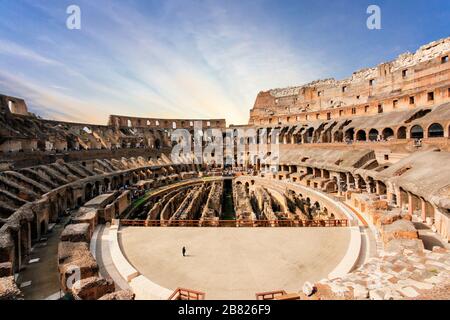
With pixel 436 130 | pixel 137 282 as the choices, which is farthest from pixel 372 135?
pixel 137 282

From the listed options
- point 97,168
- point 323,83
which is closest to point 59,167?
point 97,168

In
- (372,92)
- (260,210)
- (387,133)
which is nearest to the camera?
(260,210)

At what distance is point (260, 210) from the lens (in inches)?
875

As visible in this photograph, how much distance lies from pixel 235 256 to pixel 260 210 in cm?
1208

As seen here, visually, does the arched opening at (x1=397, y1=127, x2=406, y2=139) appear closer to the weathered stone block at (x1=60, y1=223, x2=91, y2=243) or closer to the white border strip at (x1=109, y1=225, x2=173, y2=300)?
the white border strip at (x1=109, y1=225, x2=173, y2=300)

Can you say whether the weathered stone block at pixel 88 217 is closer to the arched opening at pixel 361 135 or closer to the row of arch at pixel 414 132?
the row of arch at pixel 414 132

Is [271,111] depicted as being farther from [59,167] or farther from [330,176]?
[59,167]

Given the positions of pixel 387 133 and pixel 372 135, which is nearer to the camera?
pixel 387 133

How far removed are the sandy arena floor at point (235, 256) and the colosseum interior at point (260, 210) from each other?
0.21 feet

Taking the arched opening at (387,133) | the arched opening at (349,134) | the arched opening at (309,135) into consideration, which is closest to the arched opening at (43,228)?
the arched opening at (387,133)

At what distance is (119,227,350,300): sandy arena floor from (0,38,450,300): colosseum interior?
65 mm

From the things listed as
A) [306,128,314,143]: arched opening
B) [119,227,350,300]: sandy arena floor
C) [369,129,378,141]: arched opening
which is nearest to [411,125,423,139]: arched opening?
[369,129,378,141]: arched opening

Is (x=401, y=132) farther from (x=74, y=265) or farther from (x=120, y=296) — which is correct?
(x=74, y=265)

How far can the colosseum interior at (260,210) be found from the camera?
26.5 feet
